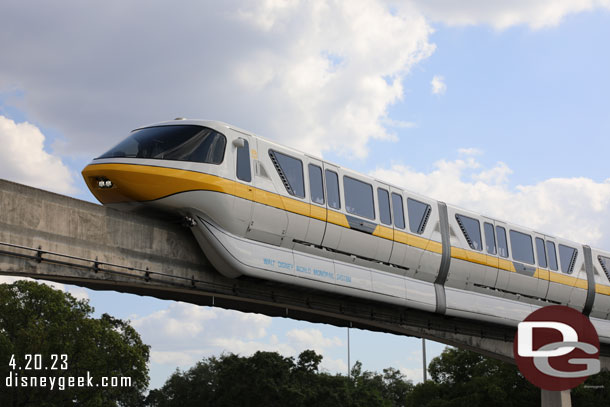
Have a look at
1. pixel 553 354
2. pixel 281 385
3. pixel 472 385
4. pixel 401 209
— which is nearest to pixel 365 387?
pixel 281 385

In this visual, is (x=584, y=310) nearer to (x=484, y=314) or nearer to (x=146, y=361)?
(x=484, y=314)

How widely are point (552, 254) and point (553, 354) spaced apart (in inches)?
737

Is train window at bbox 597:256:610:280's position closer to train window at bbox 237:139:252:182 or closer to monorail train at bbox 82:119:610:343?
monorail train at bbox 82:119:610:343

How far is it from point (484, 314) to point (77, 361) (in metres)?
28.3

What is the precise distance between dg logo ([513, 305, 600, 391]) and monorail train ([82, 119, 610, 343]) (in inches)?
281

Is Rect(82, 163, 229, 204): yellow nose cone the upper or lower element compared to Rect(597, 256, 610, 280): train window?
lower

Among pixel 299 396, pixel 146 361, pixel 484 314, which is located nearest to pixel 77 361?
pixel 146 361

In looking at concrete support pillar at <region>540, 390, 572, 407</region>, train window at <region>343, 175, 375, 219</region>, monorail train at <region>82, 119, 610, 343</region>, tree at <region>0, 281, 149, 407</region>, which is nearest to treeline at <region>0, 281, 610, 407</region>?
tree at <region>0, 281, 149, 407</region>

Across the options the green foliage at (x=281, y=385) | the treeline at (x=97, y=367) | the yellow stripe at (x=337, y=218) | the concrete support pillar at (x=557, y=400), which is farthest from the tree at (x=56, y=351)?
the yellow stripe at (x=337, y=218)

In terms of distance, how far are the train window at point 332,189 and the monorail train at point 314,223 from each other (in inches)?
1.6

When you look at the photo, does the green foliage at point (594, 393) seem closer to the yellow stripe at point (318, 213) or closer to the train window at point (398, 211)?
the train window at point (398, 211)

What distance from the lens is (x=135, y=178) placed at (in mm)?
15945

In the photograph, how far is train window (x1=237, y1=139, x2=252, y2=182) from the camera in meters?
17.0

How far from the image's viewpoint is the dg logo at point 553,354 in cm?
950
